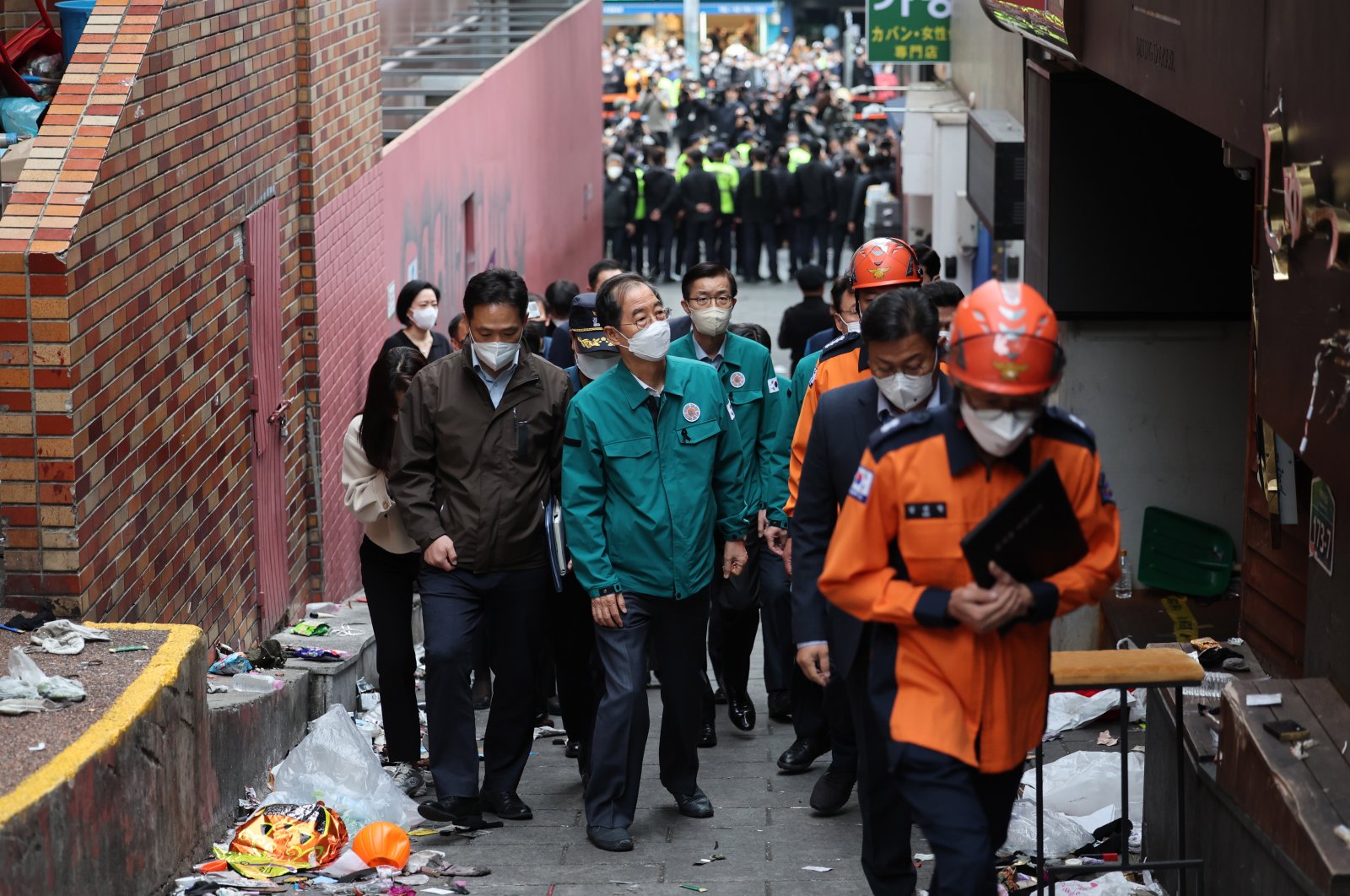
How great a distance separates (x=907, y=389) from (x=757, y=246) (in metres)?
23.0

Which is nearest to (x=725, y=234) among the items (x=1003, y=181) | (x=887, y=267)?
(x=1003, y=181)

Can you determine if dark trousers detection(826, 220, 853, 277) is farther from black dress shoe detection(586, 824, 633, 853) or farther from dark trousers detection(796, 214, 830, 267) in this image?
black dress shoe detection(586, 824, 633, 853)

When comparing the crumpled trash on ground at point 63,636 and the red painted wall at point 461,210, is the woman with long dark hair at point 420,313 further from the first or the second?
the crumpled trash on ground at point 63,636

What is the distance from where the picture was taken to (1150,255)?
927cm

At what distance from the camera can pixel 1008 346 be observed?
4.28m

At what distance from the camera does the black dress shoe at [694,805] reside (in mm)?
6977

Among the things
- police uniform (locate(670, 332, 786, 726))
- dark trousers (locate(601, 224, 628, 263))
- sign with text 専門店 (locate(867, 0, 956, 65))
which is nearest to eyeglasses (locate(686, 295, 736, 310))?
police uniform (locate(670, 332, 786, 726))

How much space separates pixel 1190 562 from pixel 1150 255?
1588 mm

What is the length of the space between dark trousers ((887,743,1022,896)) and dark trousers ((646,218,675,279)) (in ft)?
79.1

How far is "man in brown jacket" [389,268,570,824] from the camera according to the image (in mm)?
6723

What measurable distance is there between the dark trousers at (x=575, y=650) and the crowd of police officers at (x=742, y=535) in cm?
1

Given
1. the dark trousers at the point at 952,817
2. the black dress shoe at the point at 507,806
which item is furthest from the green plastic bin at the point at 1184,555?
the dark trousers at the point at 952,817

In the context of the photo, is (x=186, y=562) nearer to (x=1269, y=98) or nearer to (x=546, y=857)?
(x=546, y=857)

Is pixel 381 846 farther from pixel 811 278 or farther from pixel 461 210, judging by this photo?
pixel 461 210
